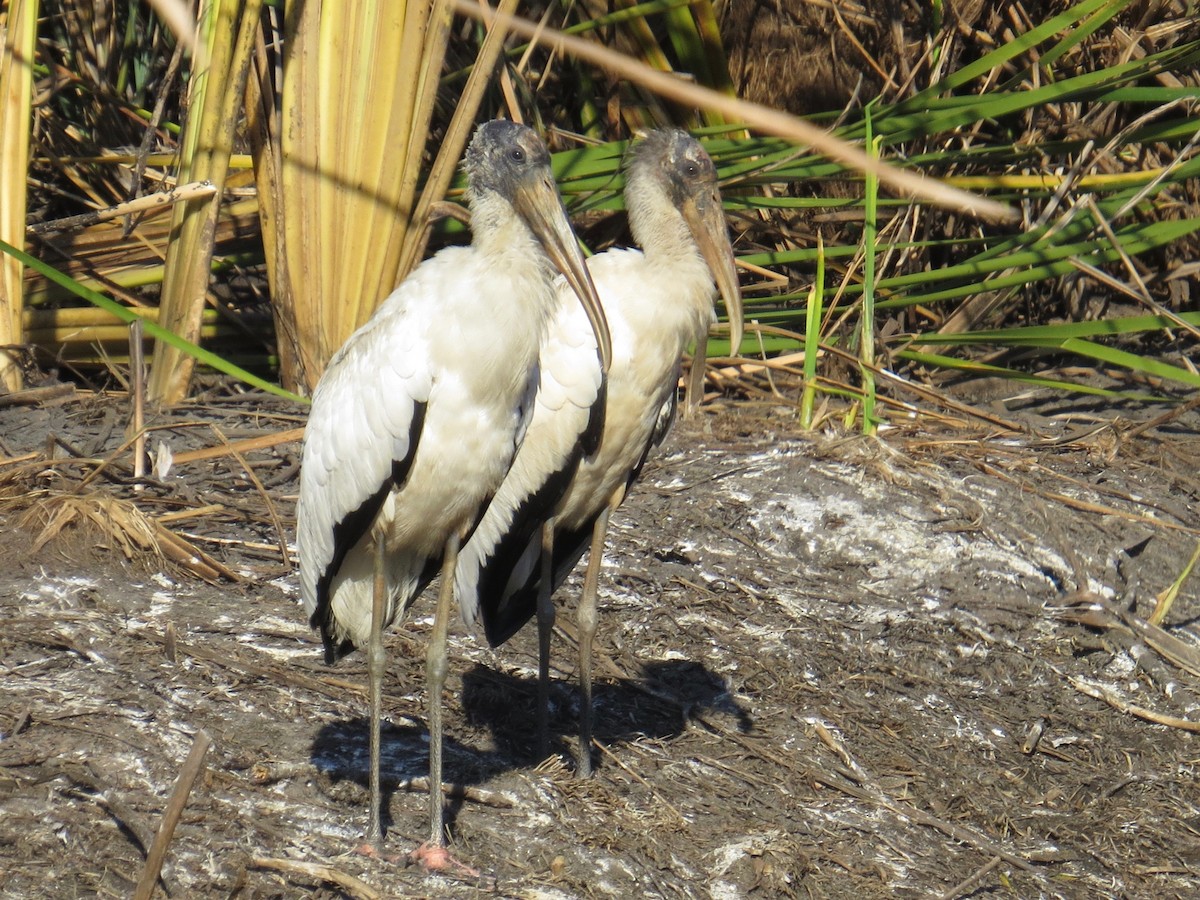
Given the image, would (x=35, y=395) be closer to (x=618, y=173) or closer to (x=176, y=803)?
(x=618, y=173)

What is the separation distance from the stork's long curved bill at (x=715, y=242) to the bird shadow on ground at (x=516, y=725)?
1.12 meters

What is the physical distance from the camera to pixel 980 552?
16.3 ft

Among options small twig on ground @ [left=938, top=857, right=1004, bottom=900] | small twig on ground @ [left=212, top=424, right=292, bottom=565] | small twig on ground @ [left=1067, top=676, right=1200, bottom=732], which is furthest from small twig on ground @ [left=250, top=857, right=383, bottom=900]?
small twig on ground @ [left=1067, top=676, right=1200, bottom=732]

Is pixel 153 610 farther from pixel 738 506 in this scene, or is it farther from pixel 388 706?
pixel 738 506

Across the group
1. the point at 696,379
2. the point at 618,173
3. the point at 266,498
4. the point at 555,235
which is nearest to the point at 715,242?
the point at 696,379

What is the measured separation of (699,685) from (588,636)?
1.56 ft

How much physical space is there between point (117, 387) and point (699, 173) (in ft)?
9.61

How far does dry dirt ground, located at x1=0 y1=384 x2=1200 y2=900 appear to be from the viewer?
3143mm

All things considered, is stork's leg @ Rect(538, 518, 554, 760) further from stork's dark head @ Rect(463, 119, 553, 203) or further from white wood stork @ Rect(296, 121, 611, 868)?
stork's dark head @ Rect(463, 119, 553, 203)

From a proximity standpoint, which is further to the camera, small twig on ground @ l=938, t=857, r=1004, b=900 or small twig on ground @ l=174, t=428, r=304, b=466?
small twig on ground @ l=174, t=428, r=304, b=466

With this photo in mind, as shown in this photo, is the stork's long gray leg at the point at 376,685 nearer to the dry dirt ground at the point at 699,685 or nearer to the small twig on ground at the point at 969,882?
the dry dirt ground at the point at 699,685

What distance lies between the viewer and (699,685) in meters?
4.32

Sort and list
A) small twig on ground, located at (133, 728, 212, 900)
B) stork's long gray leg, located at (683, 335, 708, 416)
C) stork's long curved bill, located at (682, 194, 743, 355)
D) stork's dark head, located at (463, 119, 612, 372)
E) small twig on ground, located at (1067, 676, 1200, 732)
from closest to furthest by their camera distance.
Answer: small twig on ground, located at (133, 728, 212, 900) < stork's dark head, located at (463, 119, 612, 372) < stork's long curved bill, located at (682, 194, 743, 355) < stork's long gray leg, located at (683, 335, 708, 416) < small twig on ground, located at (1067, 676, 1200, 732)

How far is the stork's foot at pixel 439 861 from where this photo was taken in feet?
10.1
